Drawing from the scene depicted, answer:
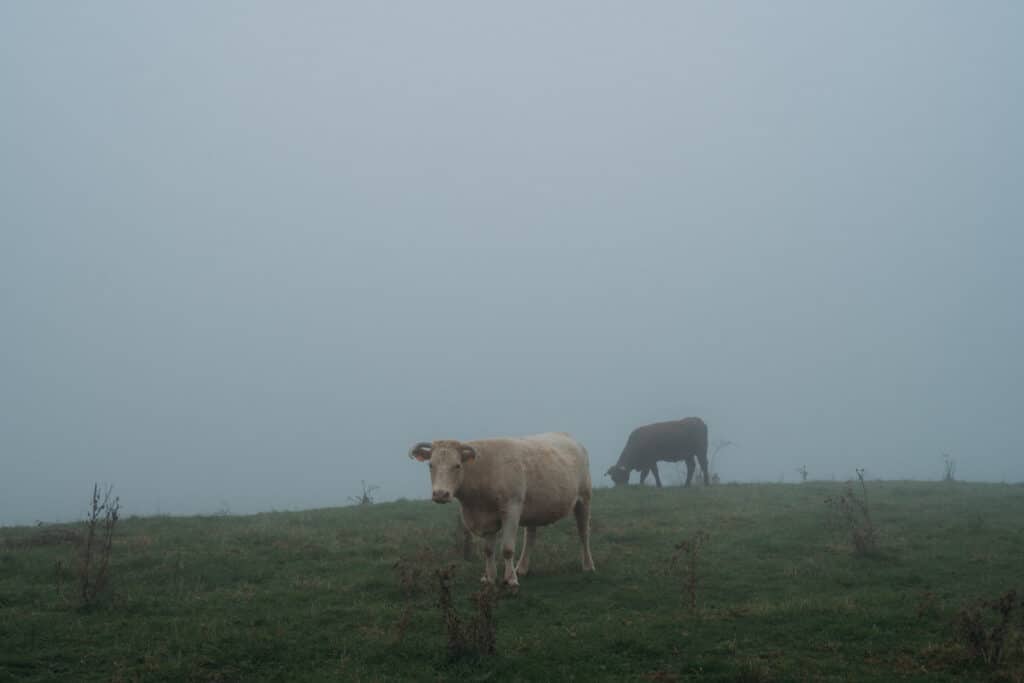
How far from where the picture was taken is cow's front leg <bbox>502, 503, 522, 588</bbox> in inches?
456

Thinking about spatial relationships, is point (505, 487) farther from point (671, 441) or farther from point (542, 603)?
point (671, 441)

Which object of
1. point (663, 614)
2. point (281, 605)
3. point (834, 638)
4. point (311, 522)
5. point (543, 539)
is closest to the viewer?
point (834, 638)

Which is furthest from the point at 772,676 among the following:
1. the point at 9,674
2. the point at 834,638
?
the point at 9,674

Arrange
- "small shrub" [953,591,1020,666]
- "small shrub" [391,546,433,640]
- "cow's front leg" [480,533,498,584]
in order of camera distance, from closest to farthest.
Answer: "small shrub" [953,591,1020,666], "small shrub" [391,546,433,640], "cow's front leg" [480,533,498,584]

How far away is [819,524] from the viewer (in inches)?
655

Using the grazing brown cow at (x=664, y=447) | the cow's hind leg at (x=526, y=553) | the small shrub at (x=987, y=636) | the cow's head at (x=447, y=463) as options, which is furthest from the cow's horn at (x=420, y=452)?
the grazing brown cow at (x=664, y=447)

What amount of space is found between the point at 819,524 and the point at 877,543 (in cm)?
202

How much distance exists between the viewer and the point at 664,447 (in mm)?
31781

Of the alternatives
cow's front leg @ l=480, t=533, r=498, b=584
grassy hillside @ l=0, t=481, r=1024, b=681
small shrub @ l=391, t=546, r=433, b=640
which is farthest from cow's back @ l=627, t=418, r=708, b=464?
cow's front leg @ l=480, t=533, r=498, b=584

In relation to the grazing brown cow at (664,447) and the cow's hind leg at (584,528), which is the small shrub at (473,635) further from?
the grazing brown cow at (664,447)

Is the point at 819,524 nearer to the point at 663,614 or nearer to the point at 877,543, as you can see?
the point at 877,543

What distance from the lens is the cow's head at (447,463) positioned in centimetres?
1154

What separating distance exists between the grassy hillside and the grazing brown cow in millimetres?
13320

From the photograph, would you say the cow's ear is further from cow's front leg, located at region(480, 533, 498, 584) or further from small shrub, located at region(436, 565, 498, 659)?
small shrub, located at region(436, 565, 498, 659)
